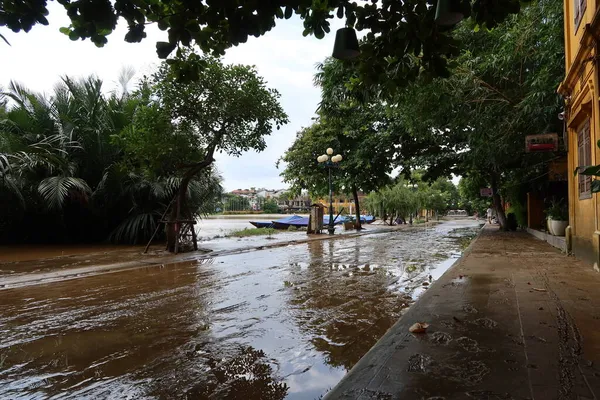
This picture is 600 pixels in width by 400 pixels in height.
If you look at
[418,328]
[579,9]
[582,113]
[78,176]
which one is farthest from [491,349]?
[78,176]

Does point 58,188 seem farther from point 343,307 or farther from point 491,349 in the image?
point 491,349

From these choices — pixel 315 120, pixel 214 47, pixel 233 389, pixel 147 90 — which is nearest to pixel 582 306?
pixel 233 389

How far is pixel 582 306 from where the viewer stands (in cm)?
471

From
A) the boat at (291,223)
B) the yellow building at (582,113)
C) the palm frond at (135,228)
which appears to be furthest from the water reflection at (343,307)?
the boat at (291,223)

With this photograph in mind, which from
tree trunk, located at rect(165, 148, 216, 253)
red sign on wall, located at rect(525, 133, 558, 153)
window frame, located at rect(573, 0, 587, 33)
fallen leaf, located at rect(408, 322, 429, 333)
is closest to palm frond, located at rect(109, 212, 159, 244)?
tree trunk, located at rect(165, 148, 216, 253)

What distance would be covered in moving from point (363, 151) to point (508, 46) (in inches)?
392

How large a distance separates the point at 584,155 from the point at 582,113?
1023 mm

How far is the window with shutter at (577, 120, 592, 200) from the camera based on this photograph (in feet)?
27.2

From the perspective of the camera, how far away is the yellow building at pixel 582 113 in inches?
278

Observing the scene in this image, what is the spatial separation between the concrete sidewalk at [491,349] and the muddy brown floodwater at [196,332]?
0.49 metres

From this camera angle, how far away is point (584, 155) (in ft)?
28.8

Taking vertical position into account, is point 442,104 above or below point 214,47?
above

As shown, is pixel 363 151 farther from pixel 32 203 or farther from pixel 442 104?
pixel 32 203

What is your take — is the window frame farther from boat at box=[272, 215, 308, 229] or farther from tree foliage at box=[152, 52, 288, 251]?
boat at box=[272, 215, 308, 229]
